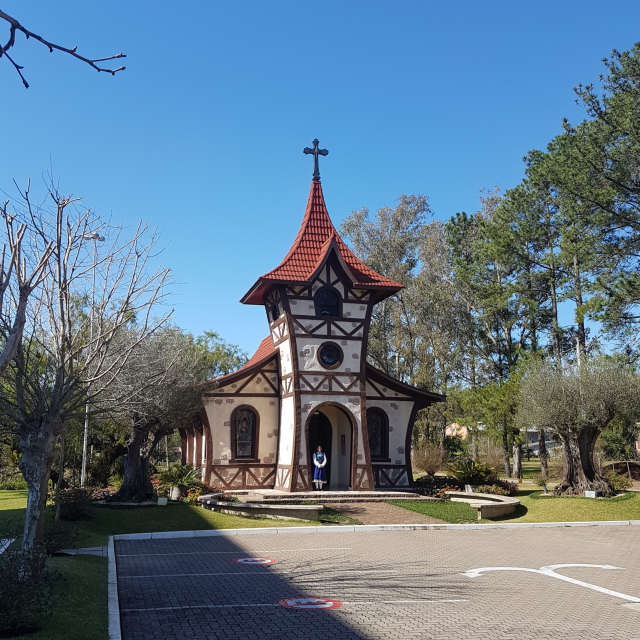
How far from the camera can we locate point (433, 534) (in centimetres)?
1560

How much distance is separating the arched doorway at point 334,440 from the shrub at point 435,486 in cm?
267

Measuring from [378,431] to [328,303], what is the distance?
17.1ft

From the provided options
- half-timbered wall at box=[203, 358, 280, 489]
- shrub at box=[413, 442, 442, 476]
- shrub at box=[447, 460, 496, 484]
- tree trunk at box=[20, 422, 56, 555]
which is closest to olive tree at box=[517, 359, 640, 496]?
shrub at box=[447, 460, 496, 484]

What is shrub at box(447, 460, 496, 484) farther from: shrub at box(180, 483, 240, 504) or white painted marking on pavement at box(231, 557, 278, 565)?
white painted marking on pavement at box(231, 557, 278, 565)

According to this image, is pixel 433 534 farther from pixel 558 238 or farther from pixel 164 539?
pixel 558 238

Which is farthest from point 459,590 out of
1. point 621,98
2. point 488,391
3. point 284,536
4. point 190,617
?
point 488,391

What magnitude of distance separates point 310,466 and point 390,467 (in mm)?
3454

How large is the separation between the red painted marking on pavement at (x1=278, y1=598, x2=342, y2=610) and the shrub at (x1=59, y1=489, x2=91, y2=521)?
8326 millimetres

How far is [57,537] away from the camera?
10.6m

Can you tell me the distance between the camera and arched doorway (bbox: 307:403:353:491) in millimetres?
23312

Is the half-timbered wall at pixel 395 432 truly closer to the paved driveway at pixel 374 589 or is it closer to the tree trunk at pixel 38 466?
the paved driveway at pixel 374 589

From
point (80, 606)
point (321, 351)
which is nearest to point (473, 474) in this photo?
point (321, 351)

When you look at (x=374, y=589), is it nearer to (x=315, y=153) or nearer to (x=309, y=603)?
(x=309, y=603)

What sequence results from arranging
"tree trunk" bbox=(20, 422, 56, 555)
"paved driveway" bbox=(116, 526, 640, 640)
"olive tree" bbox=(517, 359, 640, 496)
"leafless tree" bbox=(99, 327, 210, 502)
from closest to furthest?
"paved driveway" bbox=(116, 526, 640, 640), "tree trunk" bbox=(20, 422, 56, 555), "leafless tree" bbox=(99, 327, 210, 502), "olive tree" bbox=(517, 359, 640, 496)
